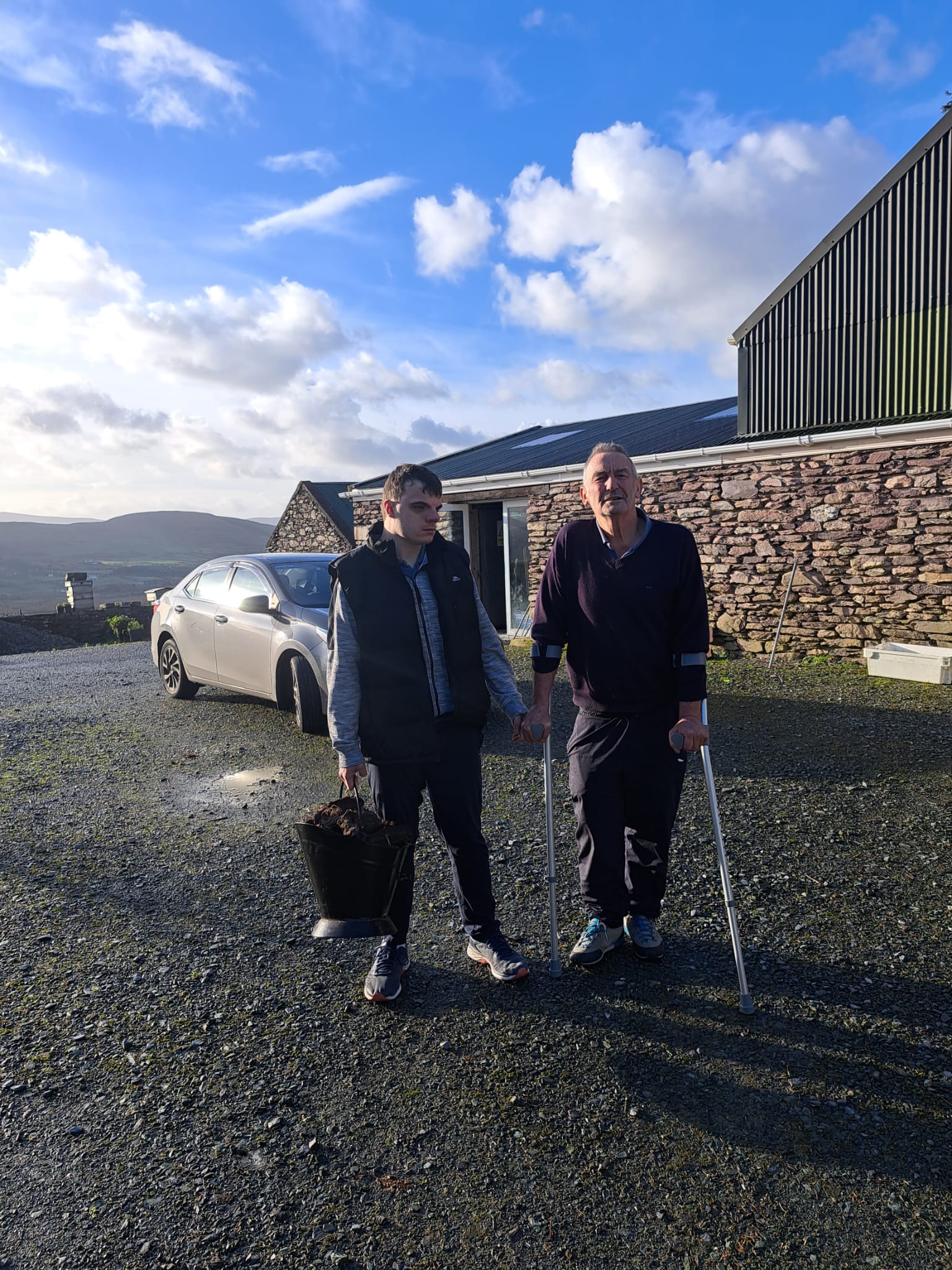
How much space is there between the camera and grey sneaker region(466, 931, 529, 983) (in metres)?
3.19

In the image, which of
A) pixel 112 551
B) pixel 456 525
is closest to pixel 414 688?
pixel 456 525

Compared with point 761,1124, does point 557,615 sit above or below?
above

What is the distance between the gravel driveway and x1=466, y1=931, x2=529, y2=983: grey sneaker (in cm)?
7

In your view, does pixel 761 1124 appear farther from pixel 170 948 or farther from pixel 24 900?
pixel 24 900

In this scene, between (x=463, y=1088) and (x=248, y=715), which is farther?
(x=248, y=715)

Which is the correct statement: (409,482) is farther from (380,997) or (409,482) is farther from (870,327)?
(870,327)

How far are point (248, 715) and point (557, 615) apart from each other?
19.2ft

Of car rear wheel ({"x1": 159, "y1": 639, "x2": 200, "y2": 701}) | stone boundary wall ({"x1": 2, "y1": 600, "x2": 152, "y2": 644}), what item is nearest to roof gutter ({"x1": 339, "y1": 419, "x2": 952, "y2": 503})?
car rear wheel ({"x1": 159, "y1": 639, "x2": 200, "y2": 701})

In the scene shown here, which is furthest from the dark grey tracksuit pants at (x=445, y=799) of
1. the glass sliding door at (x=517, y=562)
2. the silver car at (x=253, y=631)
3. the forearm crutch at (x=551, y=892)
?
the glass sliding door at (x=517, y=562)

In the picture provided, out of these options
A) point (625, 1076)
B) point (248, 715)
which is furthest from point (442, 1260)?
point (248, 715)

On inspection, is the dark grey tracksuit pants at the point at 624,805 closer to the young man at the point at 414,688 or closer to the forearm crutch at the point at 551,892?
the forearm crutch at the point at 551,892

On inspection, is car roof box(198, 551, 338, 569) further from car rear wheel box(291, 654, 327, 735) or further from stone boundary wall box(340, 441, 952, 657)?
stone boundary wall box(340, 441, 952, 657)

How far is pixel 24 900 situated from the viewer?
421 cm

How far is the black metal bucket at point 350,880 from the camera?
107 inches
